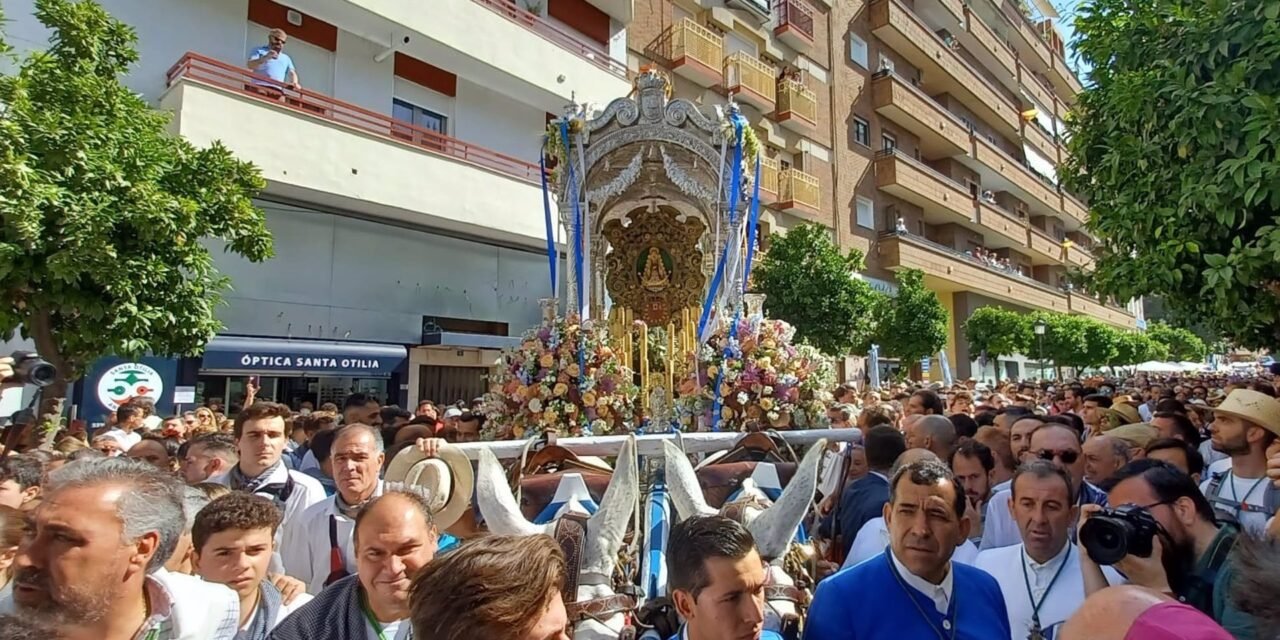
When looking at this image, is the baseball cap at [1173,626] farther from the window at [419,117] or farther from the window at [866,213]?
the window at [866,213]

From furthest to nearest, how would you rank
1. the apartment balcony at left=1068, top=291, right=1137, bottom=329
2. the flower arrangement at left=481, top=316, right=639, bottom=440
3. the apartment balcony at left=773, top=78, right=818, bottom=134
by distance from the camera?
the apartment balcony at left=1068, top=291, right=1137, bottom=329
the apartment balcony at left=773, top=78, right=818, bottom=134
the flower arrangement at left=481, top=316, right=639, bottom=440

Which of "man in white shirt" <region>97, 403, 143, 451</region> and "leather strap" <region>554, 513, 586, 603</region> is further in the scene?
"man in white shirt" <region>97, 403, 143, 451</region>

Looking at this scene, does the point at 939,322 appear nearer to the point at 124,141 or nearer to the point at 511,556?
the point at 124,141

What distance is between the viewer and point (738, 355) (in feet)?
22.5

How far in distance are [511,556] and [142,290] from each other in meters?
6.29

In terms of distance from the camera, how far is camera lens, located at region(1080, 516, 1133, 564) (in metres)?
2.16

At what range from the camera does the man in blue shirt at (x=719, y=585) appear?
2.00m

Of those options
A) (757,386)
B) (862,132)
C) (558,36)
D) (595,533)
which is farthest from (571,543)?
(862,132)

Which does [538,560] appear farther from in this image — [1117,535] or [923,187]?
[923,187]

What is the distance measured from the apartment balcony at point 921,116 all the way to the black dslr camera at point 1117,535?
2682 cm

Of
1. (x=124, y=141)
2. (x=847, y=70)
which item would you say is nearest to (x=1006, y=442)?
(x=124, y=141)

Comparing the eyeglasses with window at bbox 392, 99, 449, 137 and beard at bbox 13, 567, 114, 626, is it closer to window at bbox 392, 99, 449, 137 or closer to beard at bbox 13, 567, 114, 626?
beard at bbox 13, 567, 114, 626

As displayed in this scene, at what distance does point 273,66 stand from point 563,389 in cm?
806

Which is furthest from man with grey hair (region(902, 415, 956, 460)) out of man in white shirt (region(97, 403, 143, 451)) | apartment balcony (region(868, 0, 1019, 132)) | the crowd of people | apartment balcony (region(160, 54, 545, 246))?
apartment balcony (region(868, 0, 1019, 132))
